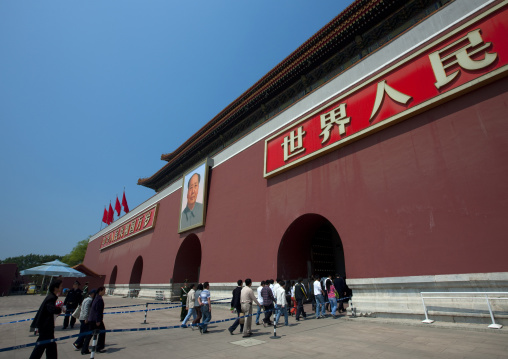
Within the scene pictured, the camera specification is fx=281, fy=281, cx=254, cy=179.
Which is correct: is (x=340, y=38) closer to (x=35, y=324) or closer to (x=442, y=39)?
(x=442, y=39)

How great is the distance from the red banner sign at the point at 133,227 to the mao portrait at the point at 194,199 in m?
4.21

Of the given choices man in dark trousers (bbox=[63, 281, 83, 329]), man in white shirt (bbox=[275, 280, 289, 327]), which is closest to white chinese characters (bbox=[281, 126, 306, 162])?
man in white shirt (bbox=[275, 280, 289, 327])

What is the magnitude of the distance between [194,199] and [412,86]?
1057 cm

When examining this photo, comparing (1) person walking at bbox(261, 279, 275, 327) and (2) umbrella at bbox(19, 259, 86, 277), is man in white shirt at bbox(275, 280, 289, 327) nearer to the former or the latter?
(1) person walking at bbox(261, 279, 275, 327)

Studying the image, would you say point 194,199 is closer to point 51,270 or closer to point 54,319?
point 51,270

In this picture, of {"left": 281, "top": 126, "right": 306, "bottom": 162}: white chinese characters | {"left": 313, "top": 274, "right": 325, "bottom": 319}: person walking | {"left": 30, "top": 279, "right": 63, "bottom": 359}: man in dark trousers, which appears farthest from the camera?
{"left": 281, "top": 126, "right": 306, "bottom": 162}: white chinese characters

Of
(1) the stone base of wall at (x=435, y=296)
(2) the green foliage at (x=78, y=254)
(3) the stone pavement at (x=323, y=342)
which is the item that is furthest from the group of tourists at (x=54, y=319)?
(2) the green foliage at (x=78, y=254)

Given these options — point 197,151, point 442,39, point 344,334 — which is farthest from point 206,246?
point 442,39

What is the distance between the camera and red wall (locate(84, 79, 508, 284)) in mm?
5184

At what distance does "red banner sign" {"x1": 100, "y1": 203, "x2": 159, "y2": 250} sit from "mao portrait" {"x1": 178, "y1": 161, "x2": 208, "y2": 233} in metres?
4.21

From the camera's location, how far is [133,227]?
20.9 meters

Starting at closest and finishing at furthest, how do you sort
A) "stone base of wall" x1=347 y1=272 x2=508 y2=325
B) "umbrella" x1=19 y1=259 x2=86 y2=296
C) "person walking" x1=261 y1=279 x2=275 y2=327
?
"stone base of wall" x1=347 y1=272 x2=508 y2=325, "person walking" x1=261 y1=279 x2=275 y2=327, "umbrella" x1=19 y1=259 x2=86 y2=296

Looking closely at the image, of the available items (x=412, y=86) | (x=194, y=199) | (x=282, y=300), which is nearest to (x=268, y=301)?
(x=282, y=300)

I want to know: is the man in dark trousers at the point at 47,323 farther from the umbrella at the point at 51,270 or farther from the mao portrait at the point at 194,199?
the mao portrait at the point at 194,199
